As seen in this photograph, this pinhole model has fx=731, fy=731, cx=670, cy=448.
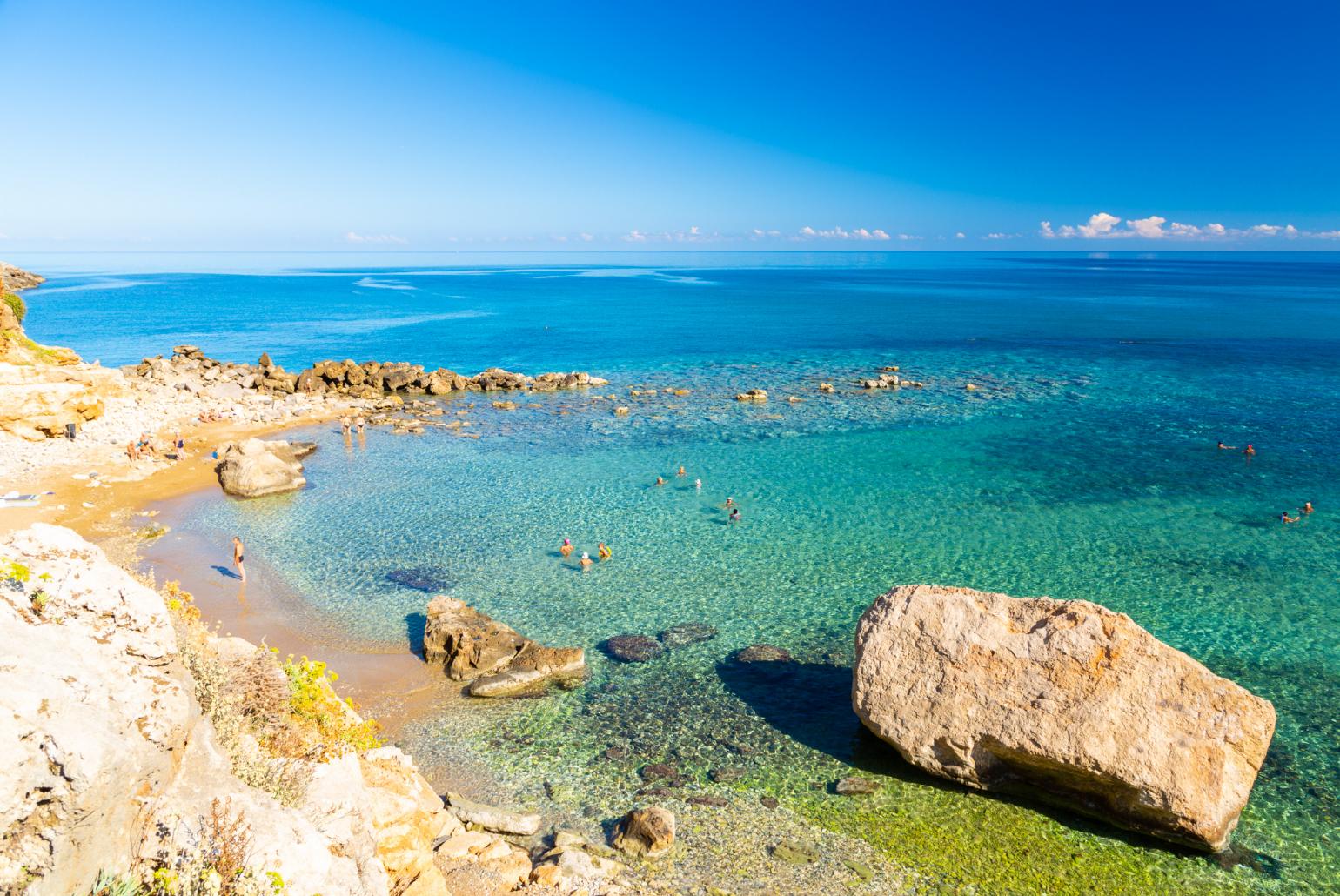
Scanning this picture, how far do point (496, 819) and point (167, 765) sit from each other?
25.0ft

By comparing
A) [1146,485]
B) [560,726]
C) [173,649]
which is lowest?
[560,726]

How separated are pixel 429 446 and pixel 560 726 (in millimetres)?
29055

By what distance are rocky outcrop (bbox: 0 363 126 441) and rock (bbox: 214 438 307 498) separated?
9535 mm

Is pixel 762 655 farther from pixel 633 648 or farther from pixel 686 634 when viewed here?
pixel 633 648

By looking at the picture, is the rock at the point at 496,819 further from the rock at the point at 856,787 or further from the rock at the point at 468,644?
the rock at the point at 856,787

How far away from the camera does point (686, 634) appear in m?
22.3

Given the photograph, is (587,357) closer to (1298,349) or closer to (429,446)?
(429,446)

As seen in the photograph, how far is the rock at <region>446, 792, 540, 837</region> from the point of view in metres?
14.0

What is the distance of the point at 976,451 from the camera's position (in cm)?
4178

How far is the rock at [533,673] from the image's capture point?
63.7ft

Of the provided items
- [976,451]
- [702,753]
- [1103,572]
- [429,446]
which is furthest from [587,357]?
[702,753]

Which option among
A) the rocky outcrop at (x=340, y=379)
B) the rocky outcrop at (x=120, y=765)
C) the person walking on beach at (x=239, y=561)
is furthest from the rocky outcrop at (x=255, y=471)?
the rocky outcrop at (x=120, y=765)

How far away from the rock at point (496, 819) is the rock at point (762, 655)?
807 cm

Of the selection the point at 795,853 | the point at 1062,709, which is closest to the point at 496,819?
the point at 795,853
